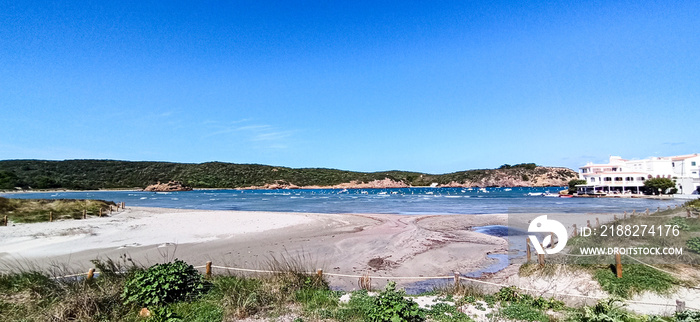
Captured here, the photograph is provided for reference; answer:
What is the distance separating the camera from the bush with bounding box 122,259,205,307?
7203 mm

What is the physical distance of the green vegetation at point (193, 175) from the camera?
349ft

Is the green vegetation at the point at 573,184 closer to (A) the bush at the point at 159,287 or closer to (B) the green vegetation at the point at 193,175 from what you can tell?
(B) the green vegetation at the point at 193,175

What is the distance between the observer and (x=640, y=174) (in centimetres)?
7100

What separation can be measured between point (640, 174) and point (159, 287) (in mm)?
89924

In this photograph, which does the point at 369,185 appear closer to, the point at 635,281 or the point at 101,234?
the point at 101,234

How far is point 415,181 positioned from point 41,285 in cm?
15939

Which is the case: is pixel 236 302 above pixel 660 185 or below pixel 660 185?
below

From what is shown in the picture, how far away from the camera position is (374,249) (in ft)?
56.1

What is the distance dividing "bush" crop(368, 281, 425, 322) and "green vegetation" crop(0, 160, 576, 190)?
10098 centimetres

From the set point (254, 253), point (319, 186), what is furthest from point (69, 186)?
point (254, 253)

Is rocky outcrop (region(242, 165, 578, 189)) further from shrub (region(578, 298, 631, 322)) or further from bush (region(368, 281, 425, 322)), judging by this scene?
shrub (region(578, 298, 631, 322))

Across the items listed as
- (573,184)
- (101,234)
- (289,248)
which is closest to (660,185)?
(573,184)

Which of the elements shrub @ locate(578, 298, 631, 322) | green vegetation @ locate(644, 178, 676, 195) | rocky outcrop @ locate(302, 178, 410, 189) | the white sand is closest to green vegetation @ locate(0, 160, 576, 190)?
rocky outcrop @ locate(302, 178, 410, 189)

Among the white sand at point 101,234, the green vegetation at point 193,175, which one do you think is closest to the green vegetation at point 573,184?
the green vegetation at point 193,175
